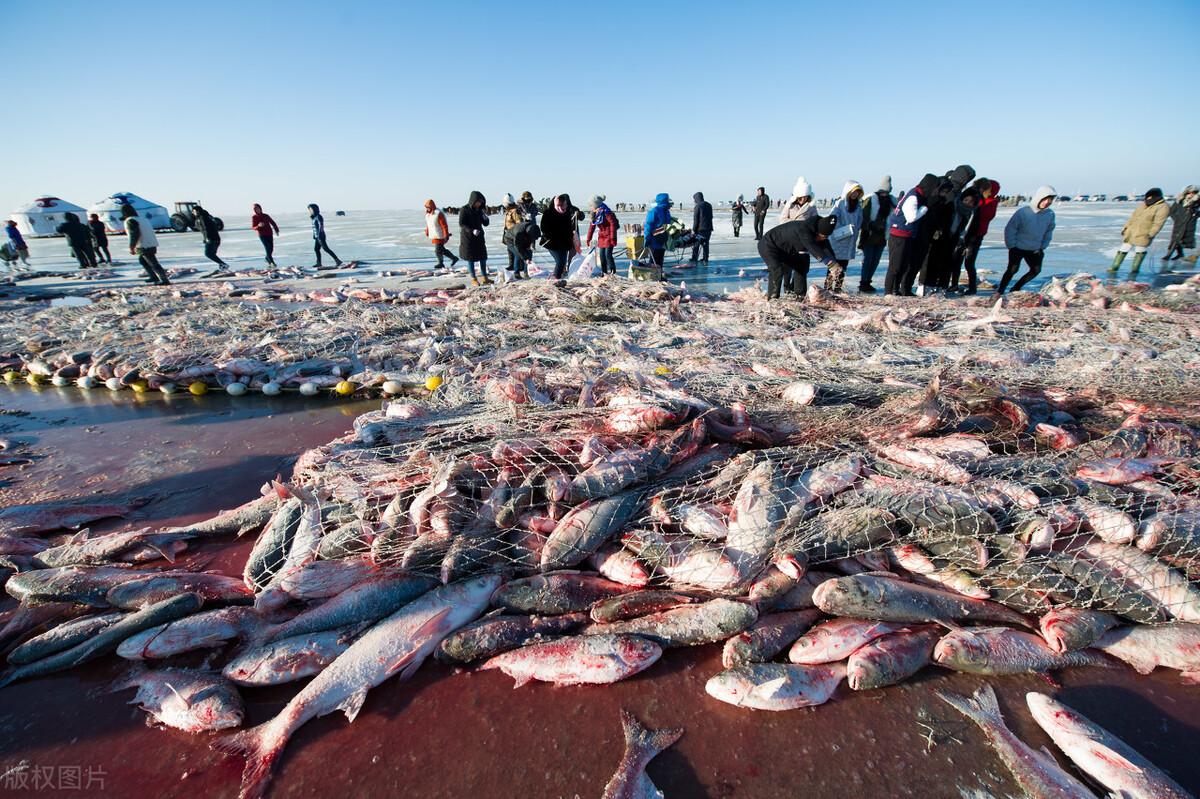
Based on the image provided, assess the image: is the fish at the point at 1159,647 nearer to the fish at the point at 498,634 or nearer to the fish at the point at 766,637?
the fish at the point at 766,637

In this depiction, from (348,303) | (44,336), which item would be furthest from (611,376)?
(44,336)

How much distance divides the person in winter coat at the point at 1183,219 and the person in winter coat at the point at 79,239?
3113 centimetres

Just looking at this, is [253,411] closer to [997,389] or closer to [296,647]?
[296,647]

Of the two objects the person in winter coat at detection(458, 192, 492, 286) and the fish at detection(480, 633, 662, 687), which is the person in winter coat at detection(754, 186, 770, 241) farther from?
the fish at detection(480, 633, 662, 687)

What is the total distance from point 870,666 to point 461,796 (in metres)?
1.85

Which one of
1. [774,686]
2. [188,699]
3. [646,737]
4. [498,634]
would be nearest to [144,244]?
[188,699]

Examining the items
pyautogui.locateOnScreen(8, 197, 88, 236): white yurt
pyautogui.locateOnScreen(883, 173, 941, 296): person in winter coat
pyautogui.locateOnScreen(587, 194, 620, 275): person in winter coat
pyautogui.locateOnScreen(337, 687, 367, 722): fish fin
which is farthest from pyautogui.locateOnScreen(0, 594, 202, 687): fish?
pyautogui.locateOnScreen(8, 197, 88, 236): white yurt

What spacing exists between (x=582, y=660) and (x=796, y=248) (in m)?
7.39

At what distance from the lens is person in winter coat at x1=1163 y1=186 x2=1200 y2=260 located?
11.0 m

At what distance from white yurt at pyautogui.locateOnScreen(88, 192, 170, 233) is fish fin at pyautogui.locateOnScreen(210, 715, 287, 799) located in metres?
41.7

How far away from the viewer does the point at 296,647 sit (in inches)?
97.3

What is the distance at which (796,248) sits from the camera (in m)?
8.01

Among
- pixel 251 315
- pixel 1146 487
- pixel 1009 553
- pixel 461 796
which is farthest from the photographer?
pixel 251 315

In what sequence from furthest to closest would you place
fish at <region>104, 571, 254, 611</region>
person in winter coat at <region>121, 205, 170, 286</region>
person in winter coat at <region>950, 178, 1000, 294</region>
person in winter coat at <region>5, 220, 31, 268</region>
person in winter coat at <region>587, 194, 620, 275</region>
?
person in winter coat at <region>5, 220, 31, 268</region>, person in winter coat at <region>121, 205, 170, 286</region>, person in winter coat at <region>587, 194, 620, 275</region>, person in winter coat at <region>950, 178, 1000, 294</region>, fish at <region>104, 571, 254, 611</region>
